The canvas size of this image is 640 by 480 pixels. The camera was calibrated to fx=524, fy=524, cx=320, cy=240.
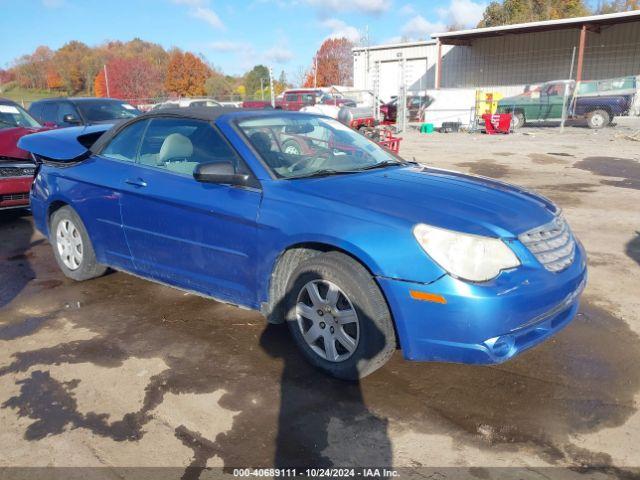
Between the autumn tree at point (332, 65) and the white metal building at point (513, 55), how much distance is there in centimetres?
2441

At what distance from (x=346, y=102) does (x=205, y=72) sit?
5092 centimetres

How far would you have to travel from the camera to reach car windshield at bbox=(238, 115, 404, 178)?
3.61 meters

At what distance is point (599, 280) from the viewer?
15.8ft

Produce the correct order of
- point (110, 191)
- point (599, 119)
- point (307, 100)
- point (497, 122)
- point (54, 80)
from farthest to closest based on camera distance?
point (54, 80) < point (307, 100) < point (599, 119) < point (497, 122) < point (110, 191)

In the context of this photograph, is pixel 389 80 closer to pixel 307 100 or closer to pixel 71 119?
pixel 307 100

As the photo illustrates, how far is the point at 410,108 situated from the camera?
31.2m

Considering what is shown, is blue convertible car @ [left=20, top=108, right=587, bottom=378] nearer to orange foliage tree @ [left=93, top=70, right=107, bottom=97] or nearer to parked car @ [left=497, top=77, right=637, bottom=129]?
parked car @ [left=497, top=77, right=637, bottom=129]

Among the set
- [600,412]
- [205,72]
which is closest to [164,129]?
[600,412]

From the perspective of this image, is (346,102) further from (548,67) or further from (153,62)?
(153,62)

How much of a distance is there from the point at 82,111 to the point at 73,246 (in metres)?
6.26

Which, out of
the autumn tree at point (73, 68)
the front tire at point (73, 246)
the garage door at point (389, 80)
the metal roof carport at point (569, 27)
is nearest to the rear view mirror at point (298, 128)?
the front tire at point (73, 246)

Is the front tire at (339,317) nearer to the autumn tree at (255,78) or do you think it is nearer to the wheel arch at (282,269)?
the wheel arch at (282,269)

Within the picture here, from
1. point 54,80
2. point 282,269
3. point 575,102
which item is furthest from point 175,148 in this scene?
point 54,80

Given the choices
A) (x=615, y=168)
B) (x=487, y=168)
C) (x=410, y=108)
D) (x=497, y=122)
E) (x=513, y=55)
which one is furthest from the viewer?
(x=513, y=55)
